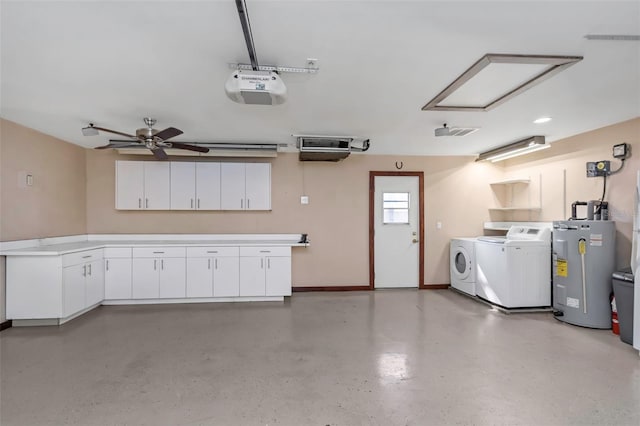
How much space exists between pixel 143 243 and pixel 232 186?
162cm

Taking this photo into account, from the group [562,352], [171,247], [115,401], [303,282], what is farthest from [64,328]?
[562,352]

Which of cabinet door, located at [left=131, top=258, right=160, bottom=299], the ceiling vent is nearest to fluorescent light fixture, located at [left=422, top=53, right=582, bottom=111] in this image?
the ceiling vent

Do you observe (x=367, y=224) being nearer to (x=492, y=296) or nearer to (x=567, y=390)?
(x=492, y=296)

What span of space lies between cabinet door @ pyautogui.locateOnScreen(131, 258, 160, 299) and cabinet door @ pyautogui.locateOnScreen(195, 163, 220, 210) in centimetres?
113

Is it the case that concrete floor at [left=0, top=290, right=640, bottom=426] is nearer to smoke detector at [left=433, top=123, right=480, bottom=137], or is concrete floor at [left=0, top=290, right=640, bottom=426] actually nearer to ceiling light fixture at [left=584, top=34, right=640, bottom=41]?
smoke detector at [left=433, top=123, right=480, bottom=137]

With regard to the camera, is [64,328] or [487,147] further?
[487,147]

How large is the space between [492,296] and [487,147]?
242cm

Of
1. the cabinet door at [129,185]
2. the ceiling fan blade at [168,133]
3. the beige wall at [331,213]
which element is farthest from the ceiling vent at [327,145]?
the cabinet door at [129,185]

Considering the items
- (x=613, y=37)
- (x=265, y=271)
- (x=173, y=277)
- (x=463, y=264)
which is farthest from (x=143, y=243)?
(x=613, y=37)

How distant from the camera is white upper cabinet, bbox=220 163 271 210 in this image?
5.05m

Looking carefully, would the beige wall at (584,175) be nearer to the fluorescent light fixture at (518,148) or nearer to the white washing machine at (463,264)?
the fluorescent light fixture at (518,148)

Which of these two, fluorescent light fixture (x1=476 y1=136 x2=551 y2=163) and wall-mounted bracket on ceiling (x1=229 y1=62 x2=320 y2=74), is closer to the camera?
wall-mounted bracket on ceiling (x1=229 y1=62 x2=320 y2=74)

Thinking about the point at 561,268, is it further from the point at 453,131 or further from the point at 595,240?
the point at 453,131

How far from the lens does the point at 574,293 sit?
3.71 metres
